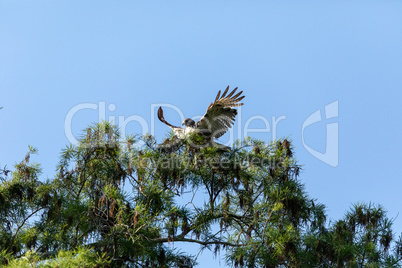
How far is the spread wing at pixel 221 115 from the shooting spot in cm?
934

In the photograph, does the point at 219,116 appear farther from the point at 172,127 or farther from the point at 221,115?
the point at 172,127

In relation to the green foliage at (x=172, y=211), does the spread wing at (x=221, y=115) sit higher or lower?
higher

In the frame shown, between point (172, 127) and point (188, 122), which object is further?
point (172, 127)

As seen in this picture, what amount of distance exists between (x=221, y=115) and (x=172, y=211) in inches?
77.9

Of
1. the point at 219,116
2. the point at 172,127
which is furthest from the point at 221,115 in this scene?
the point at 172,127

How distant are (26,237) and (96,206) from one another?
1.33m

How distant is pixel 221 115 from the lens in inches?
371

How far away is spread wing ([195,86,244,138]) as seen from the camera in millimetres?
9336

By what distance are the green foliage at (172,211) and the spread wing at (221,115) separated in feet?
2.15

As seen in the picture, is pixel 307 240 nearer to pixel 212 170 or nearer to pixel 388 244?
pixel 388 244

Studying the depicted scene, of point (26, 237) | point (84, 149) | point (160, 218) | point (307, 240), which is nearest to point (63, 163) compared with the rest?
point (84, 149)

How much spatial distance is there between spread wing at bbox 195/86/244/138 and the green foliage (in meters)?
0.66

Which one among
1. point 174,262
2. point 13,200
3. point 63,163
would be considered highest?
point 63,163

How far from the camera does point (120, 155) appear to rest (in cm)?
888
